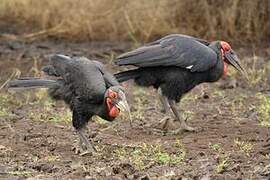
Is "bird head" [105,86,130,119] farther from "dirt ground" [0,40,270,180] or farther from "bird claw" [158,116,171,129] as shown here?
"bird claw" [158,116,171,129]

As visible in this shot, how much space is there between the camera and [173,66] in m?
7.49

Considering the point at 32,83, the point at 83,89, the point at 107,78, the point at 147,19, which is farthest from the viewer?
the point at 147,19

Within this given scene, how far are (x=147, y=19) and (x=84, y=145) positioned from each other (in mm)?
5803

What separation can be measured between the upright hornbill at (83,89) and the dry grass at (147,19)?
5251 mm

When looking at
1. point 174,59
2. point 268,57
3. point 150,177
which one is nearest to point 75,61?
point 174,59

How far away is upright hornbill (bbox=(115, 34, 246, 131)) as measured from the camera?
7.40 metres

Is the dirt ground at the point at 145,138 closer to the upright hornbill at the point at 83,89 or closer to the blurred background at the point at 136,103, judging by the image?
the blurred background at the point at 136,103

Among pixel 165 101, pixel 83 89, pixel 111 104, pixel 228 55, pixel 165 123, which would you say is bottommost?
pixel 165 123

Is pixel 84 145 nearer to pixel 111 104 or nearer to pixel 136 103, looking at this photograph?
pixel 111 104

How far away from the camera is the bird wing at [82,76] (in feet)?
20.6

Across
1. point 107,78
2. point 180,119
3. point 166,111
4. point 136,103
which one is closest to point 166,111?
point 166,111

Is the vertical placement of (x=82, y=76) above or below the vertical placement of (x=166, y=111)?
above

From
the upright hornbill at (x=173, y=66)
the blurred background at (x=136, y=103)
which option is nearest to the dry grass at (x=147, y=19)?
the blurred background at (x=136, y=103)

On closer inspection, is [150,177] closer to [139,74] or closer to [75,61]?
[75,61]
